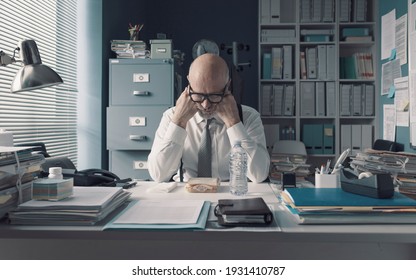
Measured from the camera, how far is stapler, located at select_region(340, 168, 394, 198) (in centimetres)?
98

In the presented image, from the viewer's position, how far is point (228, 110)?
1.76m

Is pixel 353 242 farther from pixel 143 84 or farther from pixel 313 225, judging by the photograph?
pixel 143 84

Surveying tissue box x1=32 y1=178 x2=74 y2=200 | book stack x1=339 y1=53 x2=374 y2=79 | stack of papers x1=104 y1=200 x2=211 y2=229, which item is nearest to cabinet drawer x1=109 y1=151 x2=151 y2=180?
stack of papers x1=104 y1=200 x2=211 y2=229

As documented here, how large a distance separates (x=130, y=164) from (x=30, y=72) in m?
1.95

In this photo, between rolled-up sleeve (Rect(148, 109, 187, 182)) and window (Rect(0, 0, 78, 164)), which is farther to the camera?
window (Rect(0, 0, 78, 164))

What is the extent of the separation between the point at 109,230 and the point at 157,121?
2164 mm

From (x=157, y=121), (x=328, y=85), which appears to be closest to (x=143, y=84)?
(x=157, y=121)

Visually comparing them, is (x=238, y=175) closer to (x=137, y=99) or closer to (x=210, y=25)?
(x=137, y=99)

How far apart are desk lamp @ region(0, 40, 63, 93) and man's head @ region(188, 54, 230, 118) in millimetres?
689

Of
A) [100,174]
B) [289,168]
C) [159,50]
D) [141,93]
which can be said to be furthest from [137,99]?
A: [289,168]

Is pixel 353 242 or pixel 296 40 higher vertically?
pixel 296 40

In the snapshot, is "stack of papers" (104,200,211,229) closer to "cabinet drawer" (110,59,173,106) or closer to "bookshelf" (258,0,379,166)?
"cabinet drawer" (110,59,173,106)

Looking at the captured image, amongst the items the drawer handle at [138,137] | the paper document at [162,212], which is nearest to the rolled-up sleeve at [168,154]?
the paper document at [162,212]
